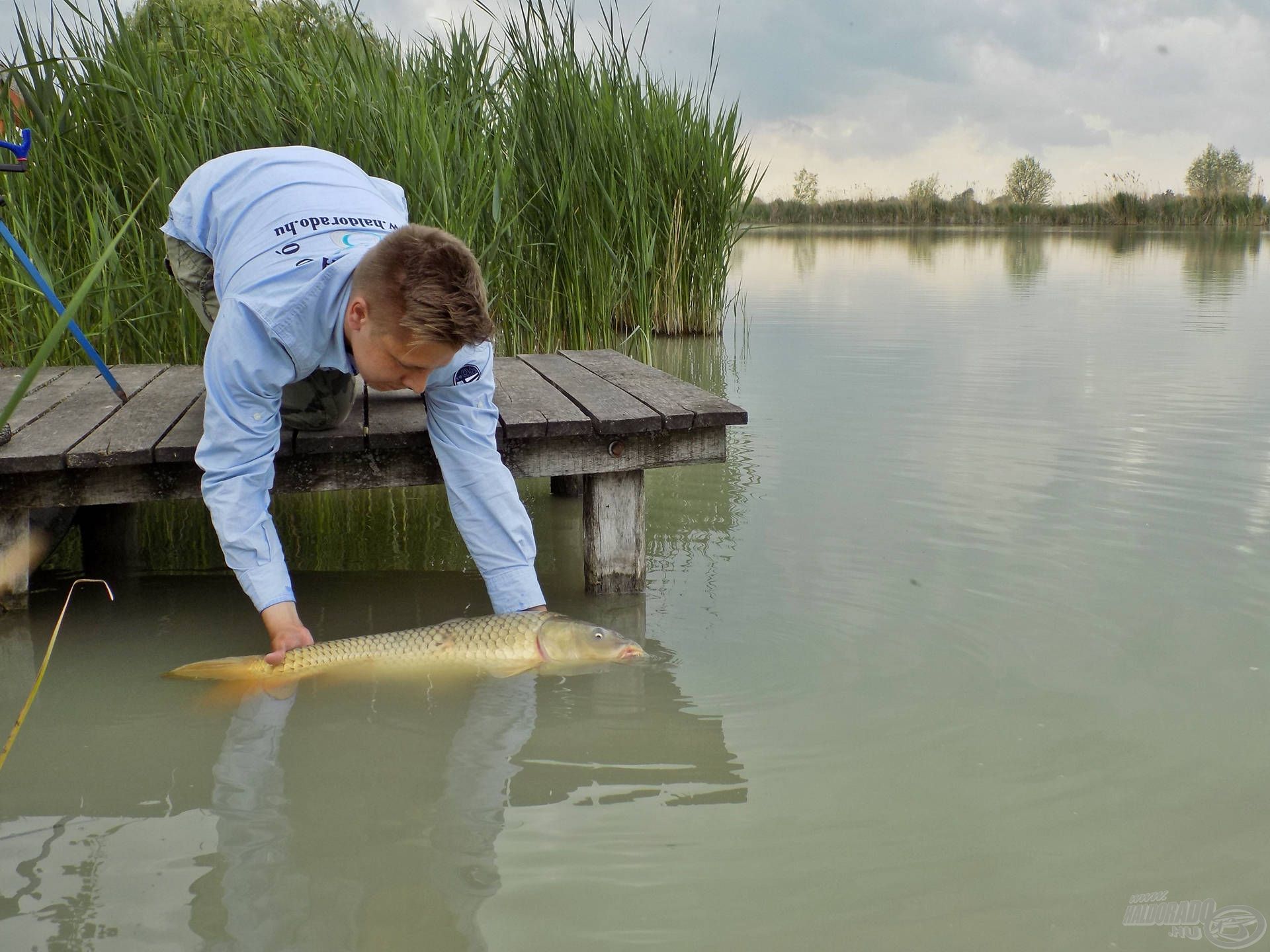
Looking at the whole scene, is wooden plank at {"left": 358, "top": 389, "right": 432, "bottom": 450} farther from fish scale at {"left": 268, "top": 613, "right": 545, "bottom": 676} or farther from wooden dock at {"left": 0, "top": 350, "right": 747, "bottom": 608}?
fish scale at {"left": 268, "top": 613, "right": 545, "bottom": 676}

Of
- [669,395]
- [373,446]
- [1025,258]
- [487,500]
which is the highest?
[1025,258]

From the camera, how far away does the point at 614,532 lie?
11.9 ft

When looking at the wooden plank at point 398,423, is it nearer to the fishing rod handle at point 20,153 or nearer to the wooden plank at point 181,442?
the wooden plank at point 181,442

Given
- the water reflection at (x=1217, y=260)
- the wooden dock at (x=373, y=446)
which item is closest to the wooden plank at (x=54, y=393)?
the wooden dock at (x=373, y=446)

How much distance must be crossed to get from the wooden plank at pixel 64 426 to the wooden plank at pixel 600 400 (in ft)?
4.70

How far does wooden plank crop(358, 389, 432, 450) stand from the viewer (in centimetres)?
325

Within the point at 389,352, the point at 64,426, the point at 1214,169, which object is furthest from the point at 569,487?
the point at 1214,169

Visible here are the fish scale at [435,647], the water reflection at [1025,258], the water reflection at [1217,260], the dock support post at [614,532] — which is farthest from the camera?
the water reflection at [1025,258]

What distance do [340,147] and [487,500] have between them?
7.52 feet

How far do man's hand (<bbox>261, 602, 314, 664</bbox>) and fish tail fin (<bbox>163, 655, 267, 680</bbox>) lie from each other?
55 mm

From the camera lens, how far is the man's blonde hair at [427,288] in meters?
2.39

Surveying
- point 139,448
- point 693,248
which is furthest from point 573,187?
point 139,448

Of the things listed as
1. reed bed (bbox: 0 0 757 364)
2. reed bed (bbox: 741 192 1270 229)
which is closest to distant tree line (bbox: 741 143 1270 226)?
reed bed (bbox: 741 192 1270 229)

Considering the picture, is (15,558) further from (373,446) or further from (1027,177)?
(1027,177)
